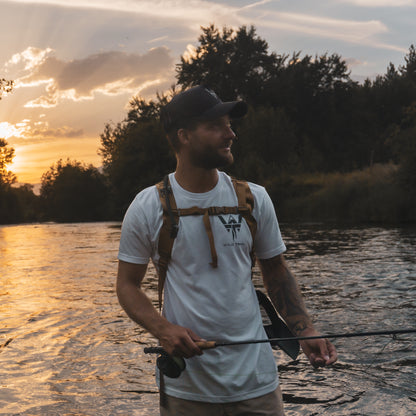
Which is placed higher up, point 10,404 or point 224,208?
point 224,208

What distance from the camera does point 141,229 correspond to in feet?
9.53

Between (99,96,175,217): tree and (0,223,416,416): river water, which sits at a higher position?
(99,96,175,217): tree

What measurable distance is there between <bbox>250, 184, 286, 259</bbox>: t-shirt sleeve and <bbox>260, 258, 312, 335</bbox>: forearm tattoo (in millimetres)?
108

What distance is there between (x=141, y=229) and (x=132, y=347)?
18.6 ft

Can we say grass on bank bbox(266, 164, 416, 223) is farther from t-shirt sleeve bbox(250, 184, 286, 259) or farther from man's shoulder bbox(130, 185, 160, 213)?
man's shoulder bbox(130, 185, 160, 213)

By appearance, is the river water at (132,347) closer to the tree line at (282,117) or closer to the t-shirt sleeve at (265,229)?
the t-shirt sleeve at (265,229)

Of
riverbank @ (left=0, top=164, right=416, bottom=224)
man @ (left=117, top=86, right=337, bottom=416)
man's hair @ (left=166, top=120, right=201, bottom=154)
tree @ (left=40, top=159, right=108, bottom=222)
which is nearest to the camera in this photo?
man @ (left=117, top=86, right=337, bottom=416)

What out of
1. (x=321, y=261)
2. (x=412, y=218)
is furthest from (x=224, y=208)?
(x=412, y=218)

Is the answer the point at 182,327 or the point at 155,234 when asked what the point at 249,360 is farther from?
the point at 155,234

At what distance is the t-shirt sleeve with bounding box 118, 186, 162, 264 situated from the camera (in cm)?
290

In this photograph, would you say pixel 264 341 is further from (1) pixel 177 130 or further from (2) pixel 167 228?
(1) pixel 177 130

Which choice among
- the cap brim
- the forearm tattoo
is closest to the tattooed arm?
the forearm tattoo

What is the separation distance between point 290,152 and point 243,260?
51.2m

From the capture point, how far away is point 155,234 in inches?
114
